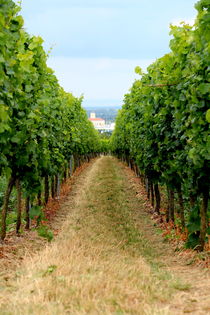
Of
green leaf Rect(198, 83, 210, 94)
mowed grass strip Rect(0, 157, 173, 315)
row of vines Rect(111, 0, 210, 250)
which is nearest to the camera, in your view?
mowed grass strip Rect(0, 157, 173, 315)

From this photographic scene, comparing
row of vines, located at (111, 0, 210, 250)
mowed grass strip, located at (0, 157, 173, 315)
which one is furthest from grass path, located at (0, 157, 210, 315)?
row of vines, located at (111, 0, 210, 250)

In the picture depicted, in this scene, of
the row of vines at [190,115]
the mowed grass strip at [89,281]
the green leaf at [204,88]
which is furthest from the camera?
the row of vines at [190,115]

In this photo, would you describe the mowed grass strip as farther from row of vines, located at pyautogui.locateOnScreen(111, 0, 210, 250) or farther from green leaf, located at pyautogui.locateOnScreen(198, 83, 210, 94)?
green leaf, located at pyautogui.locateOnScreen(198, 83, 210, 94)

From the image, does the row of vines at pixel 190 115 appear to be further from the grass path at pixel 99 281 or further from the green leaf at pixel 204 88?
the grass path at pixel 99 281

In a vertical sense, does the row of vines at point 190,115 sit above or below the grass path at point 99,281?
above

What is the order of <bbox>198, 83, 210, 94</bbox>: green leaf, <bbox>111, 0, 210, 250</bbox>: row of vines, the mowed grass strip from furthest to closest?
<bbox>111, 0, 210, 250</bbox>: row of vines, <bbox>198, 83, 210, 94</bbox>: green leaf, the mowed grass strip

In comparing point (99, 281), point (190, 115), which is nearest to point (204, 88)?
point (190, 115)

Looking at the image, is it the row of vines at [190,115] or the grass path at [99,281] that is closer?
the grass path at [99,281]

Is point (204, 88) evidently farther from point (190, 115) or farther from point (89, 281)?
point (89, 281)

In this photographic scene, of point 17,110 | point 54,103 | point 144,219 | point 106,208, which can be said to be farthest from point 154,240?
point 54,103

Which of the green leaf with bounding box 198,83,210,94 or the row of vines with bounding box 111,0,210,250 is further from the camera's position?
the row of vines with bounding box 111,0,210,250

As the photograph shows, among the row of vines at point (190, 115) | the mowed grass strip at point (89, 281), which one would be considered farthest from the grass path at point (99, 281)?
the row of vines at point (190, 115)

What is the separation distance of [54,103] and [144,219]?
13.2 feet

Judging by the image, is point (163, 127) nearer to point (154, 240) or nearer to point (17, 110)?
point (154, 240)
